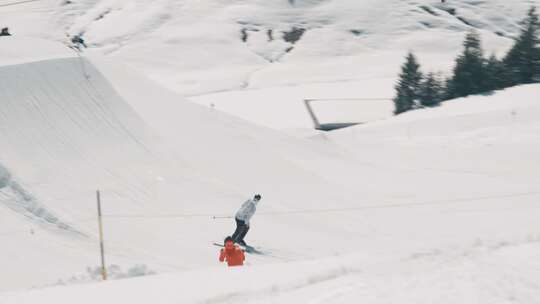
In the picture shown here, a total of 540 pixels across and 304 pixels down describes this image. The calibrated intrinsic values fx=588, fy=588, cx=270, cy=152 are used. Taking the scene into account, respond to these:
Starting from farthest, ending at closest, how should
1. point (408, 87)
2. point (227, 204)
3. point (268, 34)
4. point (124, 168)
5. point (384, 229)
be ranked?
1. point (268, 34)
2. point (408, 87)
3. point (124, 168)
4. point (227, 204)
5. point (384, 229)

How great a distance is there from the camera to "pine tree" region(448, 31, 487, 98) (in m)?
40.0

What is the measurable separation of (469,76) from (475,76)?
389 mm

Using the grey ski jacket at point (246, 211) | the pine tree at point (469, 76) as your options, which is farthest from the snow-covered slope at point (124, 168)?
the pine tree at point (469, 76)

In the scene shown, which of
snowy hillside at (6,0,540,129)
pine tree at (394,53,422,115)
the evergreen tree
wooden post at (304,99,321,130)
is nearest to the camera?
wooden post at (304,99,321,130)

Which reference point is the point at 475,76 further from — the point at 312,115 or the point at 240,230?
the point at 240,230

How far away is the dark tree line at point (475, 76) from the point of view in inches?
1570

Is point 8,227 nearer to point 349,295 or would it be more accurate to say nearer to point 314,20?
point 349,295

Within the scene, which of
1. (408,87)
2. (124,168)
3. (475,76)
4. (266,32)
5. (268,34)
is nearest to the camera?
(124,168)

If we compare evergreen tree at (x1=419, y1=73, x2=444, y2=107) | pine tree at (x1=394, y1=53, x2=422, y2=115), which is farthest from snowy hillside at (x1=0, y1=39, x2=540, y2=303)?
pine tree at (x1=394, y1=53, x2=422, y2=115)

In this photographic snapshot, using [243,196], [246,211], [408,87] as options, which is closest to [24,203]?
[246,211]

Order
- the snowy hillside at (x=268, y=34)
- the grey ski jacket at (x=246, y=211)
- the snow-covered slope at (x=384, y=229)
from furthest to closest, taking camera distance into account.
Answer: the snowy hillside at (x=268, y=34) → the grey ski jacket at (x=246, y=211) → the snow-covered slope at (x=384, y=229)

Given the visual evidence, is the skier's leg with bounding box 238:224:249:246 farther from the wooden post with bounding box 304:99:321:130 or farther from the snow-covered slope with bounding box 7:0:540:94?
the snow-covered slope with bounding box 7:0:540:94

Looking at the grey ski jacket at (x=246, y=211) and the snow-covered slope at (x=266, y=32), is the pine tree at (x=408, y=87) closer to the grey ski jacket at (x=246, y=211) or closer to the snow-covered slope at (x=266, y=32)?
the snow-covered slope at (x=266, y=32)

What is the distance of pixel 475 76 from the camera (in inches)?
1578
